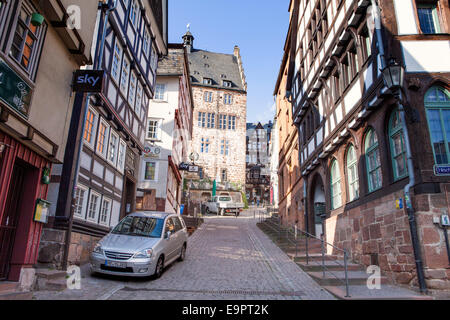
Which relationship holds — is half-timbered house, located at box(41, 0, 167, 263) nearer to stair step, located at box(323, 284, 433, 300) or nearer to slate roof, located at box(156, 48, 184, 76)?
stair step, located at box(323, 284, 433, 300)

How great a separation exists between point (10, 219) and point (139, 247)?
2974 millimetres

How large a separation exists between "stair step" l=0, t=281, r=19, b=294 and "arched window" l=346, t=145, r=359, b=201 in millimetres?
9581

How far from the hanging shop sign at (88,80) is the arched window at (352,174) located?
322 inches

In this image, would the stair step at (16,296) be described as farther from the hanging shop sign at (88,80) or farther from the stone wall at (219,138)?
the stone wall at (219,138)

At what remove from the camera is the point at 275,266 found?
458 inches

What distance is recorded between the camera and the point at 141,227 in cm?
1014

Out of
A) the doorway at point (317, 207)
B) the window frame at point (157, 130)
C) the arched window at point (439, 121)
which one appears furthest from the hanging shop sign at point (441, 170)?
the window frame at point (157, 130)

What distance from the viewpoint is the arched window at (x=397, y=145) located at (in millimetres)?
8695

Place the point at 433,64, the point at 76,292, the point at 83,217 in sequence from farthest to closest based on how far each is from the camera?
the point at 83,217 < the point at 433,64 < the point at 76,292

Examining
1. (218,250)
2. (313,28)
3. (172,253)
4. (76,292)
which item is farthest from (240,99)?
(76,292)

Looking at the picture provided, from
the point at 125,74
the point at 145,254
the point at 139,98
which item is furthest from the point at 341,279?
the point at 139,98

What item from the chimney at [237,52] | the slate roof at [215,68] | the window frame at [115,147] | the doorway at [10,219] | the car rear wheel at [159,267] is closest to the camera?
the doorway at [10,219]

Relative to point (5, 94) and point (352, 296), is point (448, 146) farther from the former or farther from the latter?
point (5, 94)
